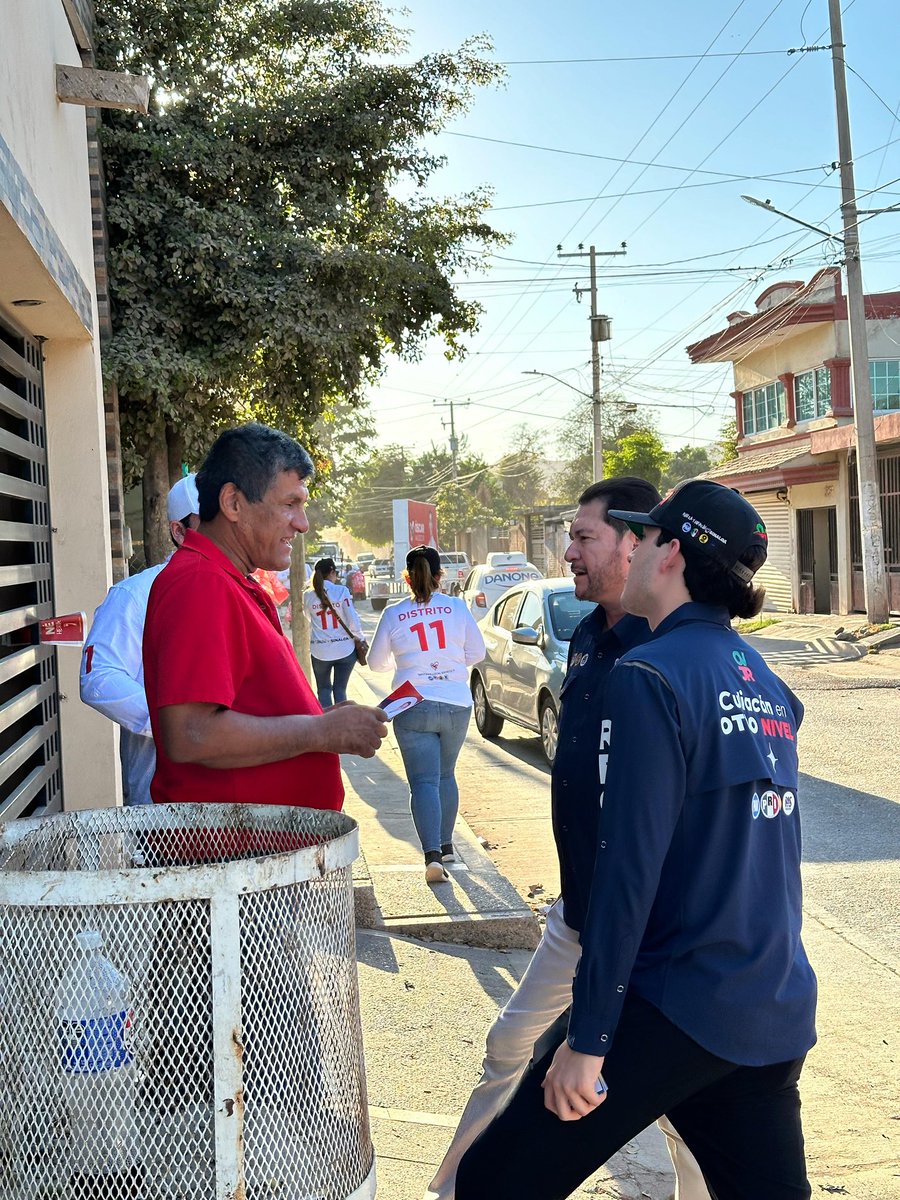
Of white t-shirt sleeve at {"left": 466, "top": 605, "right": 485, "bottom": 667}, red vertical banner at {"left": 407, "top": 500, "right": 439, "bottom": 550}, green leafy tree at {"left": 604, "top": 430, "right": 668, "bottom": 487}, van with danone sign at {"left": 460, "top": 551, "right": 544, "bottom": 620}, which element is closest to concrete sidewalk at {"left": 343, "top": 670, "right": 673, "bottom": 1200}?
white t-shirt sleeve at {"left": 466, "top": 605, "right": 485, "bottom": 667}

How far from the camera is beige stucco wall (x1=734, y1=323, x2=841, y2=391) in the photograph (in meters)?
28.0

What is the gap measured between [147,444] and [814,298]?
65.5ft

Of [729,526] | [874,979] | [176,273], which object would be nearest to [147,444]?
[176,273]

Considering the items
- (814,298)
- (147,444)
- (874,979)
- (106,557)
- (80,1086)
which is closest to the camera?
(80,1086)

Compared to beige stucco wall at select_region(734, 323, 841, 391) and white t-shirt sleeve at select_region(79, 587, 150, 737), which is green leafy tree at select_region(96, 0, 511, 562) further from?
beige stucco wall at select_region(734, 323, 841, 391)

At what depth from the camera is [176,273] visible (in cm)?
1160

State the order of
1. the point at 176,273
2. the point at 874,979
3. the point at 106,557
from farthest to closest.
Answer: the point at 176,273, the point at 106,557, the point at 874,979

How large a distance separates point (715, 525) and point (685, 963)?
86 centimetres

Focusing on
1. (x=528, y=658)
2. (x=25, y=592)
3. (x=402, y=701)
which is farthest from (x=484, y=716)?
(x=402, y=701)

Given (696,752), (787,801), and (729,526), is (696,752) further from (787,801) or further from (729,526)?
(729,526)

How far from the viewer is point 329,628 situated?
38.1 ft

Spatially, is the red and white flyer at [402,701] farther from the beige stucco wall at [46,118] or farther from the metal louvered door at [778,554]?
the metal louvered door at [778,554]

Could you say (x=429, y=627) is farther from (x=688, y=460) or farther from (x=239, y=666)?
(x=688, y=460)

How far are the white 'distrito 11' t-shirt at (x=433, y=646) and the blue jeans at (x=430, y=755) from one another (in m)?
0.09
